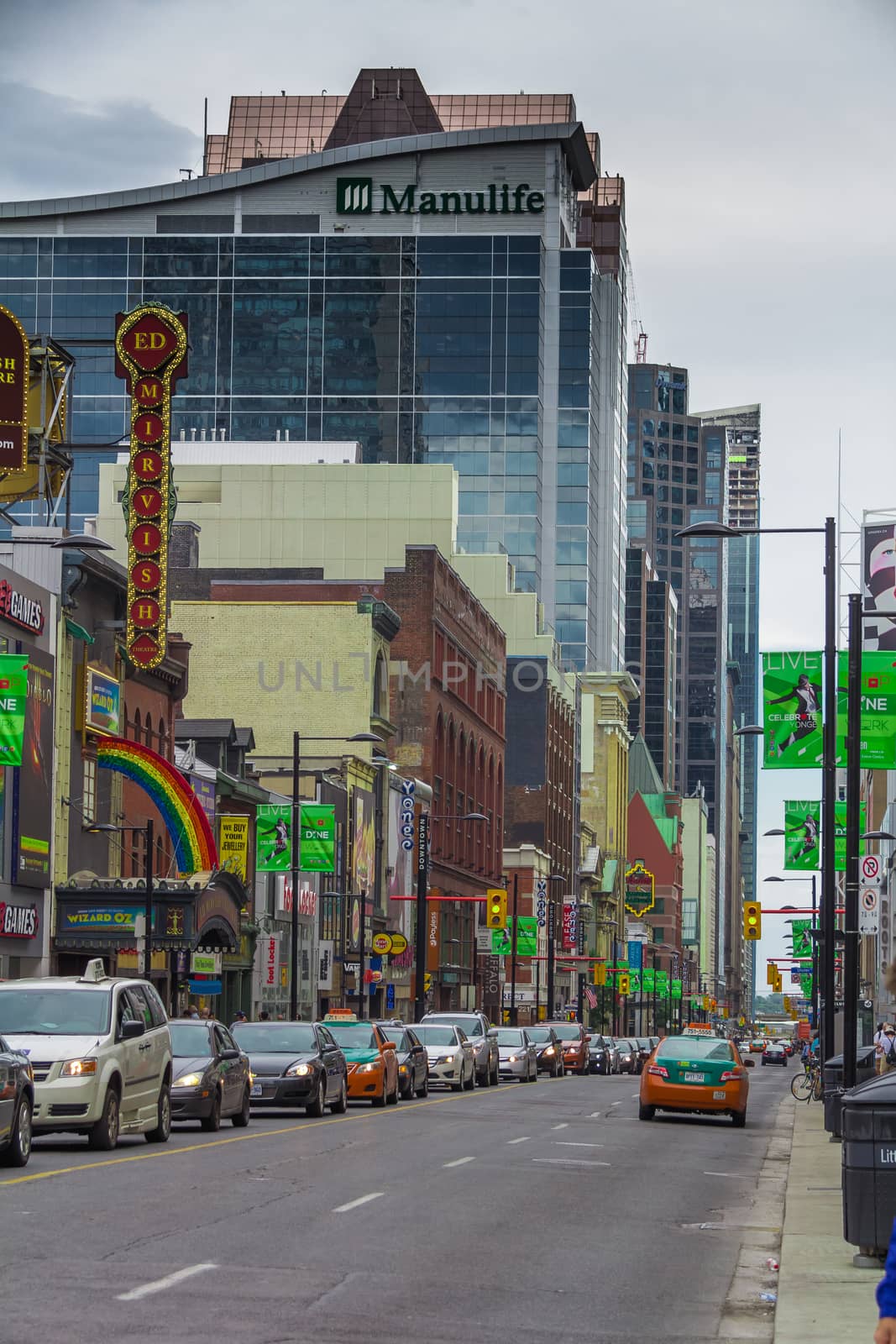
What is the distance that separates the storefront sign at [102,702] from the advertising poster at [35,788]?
1.99m

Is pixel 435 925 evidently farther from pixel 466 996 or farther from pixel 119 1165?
pixel 119 1165

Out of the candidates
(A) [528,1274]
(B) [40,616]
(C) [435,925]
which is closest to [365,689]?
(C) [435,925]

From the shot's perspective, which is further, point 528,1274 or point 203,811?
point 203,811

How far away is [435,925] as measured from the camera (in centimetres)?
9525

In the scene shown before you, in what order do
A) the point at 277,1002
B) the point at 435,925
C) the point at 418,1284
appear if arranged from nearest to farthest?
the point at 418,1284 → the point at 277,1002 → the point at 435,925

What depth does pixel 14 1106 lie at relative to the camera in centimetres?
2009

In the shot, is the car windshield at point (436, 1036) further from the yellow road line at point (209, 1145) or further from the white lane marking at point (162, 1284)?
the white lane marking at point (162, 1284)

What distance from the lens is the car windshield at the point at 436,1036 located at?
47.8m

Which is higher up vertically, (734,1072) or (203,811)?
(203,811)

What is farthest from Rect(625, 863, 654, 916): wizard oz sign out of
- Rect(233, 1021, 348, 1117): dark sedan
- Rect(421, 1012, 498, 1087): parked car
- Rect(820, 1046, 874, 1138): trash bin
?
Rect(233, 1021, 348, 1117): dark sedan

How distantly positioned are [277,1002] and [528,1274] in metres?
54.4

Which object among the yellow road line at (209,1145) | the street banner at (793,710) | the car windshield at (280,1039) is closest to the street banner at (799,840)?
the yellow road line at (209,1145)

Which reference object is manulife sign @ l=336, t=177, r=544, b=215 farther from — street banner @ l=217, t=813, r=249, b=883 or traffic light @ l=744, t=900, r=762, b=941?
street banner @ l=217, t=813, r=249, b=883

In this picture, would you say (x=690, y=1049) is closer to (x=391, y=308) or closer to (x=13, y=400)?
(x=13, y=400)
